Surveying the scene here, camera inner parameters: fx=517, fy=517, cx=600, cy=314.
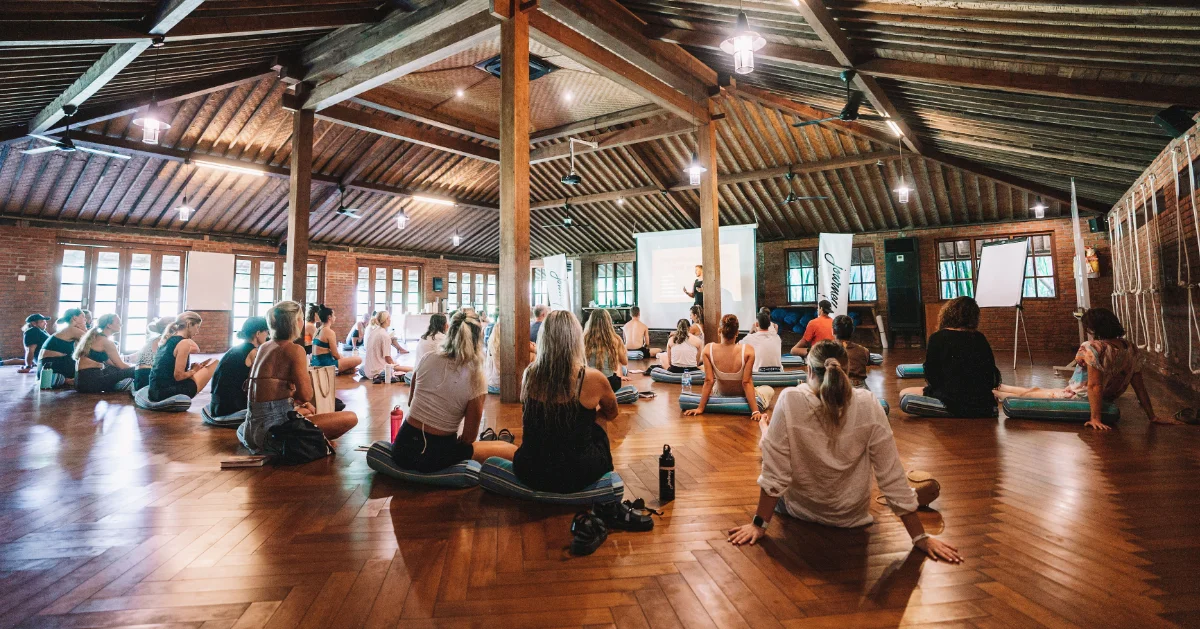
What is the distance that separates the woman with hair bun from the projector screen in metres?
7.69

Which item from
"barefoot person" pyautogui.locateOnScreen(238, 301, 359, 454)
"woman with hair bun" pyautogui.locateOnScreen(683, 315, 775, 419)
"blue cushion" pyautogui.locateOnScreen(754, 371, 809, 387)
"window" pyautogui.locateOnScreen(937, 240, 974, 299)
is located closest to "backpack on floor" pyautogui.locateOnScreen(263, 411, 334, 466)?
"barefoot person" pyautogui.locateOnScreen(238, 301, 359, 454)

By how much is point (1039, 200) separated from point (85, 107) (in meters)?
16.6

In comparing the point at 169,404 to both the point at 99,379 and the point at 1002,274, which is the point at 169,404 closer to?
the point at 99,379

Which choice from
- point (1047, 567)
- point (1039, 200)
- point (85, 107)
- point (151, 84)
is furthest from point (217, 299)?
point (1039, 200)

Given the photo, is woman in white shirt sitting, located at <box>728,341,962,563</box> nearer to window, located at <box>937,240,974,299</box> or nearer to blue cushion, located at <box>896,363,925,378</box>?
blue cushion, located at <box>896,363,925,378</box>

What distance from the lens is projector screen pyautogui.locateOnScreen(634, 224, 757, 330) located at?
12.4 m

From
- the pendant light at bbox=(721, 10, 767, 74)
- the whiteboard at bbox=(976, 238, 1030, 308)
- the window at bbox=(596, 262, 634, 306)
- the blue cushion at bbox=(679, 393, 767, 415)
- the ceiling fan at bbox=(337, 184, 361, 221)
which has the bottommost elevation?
the blue cushion at bbox=(679, 393, 767, 415)

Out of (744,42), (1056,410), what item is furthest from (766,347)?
(744,42)

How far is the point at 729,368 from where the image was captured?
4.96 metres

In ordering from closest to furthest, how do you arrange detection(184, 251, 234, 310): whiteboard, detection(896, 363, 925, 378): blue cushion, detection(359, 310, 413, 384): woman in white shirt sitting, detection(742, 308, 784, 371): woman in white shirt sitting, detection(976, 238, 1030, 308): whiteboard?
detection(742, 308, 784, 371): woman in white shirt sitting → detection(896, 363, 925, 378): blue cushion → detection(359, 310, 413, 384): woman in white shirt sitting → detection(976, 238, 1030, 308): whiteboard → detection(184, 251, 234, 310): whiteboard

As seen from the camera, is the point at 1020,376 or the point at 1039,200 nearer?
the point at 1020,376

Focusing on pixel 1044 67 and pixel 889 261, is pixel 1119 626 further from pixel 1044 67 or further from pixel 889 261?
pixel 889 261

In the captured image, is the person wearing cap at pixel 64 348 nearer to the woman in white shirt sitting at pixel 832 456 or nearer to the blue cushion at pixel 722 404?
the blue cushion at pixel 722 404

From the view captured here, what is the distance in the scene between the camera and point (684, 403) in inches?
195
